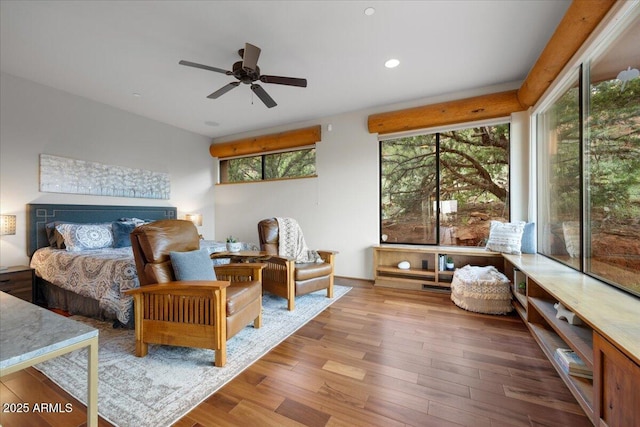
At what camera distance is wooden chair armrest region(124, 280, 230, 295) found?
6.23 ft

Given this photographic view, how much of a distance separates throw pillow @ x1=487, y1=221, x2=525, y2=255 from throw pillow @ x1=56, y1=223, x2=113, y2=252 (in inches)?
203

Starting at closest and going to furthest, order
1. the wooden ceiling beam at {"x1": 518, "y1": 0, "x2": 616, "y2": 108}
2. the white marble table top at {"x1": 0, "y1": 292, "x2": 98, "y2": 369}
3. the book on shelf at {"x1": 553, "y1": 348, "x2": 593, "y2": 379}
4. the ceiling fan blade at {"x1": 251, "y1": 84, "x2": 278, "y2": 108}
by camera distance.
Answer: the white marble table top at {"x1": 0, "y1": 292, "x2": 98, "y2": 369} < the book on shelf at {"x1": 553, "y1": 348, "x2": 593, "y2": 379} < the wooden ceiling beam at {"x1": 518, "y1": 0, "x2": 616, "y2": 108} < the ceiling fan blade at {"x1": 251, "y1": 84, "x2": 278, "y2": 108}

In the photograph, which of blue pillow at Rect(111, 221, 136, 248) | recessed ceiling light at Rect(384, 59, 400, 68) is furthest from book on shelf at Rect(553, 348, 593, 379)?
blue pillow at Rect(111, 221, 136, 248)

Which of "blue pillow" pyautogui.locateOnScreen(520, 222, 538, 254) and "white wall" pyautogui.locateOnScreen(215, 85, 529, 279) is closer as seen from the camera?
"blue pillow" pyautogui.locateOnScreen(520, 222, 538, 254)

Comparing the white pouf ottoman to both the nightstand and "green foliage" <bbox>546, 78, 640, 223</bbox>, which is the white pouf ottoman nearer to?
"green foliage" <bbox>546, 78, 640, 223</bbox>

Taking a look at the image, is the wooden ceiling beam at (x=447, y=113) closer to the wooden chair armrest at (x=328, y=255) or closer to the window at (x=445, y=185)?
the window at (x=445, y=185)

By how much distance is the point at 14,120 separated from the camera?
10.6 ft

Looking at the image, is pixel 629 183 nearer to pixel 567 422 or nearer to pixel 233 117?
pixel 567 422

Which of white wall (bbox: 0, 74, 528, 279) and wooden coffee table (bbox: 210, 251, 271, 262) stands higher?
white wall (bbox: 0, 74, 528, 279)

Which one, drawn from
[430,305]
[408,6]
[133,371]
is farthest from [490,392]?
[408,6]

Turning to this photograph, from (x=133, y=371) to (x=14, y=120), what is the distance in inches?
144

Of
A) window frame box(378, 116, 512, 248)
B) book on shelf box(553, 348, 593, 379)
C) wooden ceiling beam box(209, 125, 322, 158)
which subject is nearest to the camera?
book on shelf box(553, 348, 593, 379)

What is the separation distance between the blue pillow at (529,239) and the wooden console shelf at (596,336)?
77 centimetres

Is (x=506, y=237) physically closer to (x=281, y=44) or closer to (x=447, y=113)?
(x=447, y=113)
